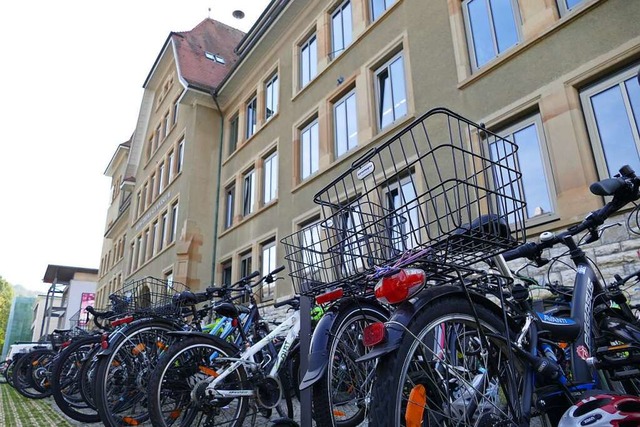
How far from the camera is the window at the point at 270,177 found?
45.5ft

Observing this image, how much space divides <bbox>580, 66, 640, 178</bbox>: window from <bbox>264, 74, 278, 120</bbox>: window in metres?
10.1

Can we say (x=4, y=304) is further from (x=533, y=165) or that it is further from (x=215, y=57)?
(x=533, y=165)

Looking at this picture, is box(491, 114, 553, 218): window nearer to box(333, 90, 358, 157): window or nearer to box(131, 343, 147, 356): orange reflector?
box(333, 90, 358, 157): window

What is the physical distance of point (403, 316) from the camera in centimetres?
185

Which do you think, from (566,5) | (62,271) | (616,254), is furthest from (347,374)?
(62,271)

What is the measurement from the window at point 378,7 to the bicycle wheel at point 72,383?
9.08 meters

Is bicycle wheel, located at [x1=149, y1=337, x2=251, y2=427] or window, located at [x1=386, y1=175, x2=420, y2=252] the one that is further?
bicycle wheel, located at [x1=149, y1=337, x2=251, y2=427]

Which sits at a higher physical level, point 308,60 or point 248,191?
point 308,60

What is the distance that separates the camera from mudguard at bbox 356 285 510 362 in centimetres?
177

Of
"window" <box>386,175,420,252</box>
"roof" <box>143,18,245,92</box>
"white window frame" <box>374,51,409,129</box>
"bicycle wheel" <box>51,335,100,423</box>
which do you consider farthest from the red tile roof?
"window" <box>386,175,420,252</box>

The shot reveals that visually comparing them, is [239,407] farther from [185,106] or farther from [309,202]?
[185,106]

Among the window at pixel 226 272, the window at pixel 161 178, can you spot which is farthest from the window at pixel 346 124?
the window at pixel 161 178

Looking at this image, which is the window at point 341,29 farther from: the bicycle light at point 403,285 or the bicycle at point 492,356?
the bicycle light at point 403,285

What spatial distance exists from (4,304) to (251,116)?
72.2m
